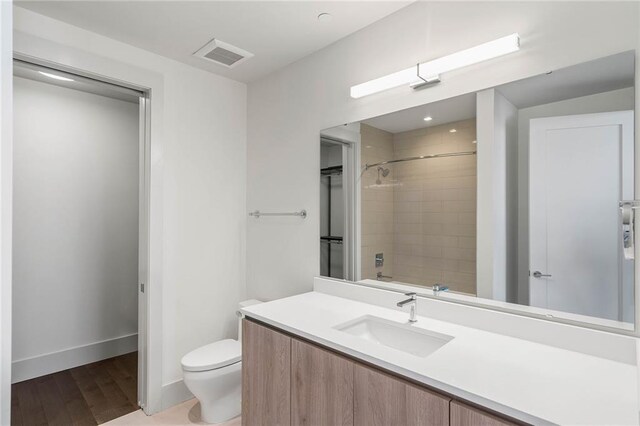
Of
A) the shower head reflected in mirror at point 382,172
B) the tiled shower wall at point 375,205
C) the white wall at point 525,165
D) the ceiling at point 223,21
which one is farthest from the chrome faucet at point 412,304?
the ceiling at point 223,21

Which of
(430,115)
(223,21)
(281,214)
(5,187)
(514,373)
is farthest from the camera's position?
(281,214)

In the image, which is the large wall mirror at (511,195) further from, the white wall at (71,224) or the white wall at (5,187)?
the white wall at (71,224)

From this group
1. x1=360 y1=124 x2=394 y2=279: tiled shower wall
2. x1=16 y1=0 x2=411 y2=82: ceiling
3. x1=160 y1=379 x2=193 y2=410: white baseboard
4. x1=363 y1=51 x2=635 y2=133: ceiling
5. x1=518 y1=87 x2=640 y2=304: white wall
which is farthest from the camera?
x1=160 y1=379 x2=193 y2=410: white baseboard

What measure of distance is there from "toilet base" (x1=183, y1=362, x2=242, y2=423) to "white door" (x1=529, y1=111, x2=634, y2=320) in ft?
5.72

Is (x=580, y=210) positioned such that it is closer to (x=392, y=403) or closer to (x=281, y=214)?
(x=392, y=403)

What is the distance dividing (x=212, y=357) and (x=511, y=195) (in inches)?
75.1

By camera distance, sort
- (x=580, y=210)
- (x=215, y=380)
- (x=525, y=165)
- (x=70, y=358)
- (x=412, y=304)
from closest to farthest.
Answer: (x=580, y=210), (x=525, y=165), (x=412, y=304), (x=215, y=380), (x=70, y=358)

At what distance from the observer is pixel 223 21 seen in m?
1.91

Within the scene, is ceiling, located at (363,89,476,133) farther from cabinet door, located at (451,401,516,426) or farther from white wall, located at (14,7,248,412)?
cabinet door, located at (451,401,516,426)

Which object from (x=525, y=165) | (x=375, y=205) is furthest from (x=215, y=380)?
(x=525, y=165)

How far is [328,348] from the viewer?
1.32 m

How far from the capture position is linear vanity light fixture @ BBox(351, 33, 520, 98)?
1390 millimetres

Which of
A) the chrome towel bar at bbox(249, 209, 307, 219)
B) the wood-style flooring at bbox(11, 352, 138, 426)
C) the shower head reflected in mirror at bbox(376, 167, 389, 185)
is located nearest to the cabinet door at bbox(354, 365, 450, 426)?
the shower head reflected in mirror at bbox(376, 167, 389, 185)

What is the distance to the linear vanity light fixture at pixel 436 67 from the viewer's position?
1.39 meters
